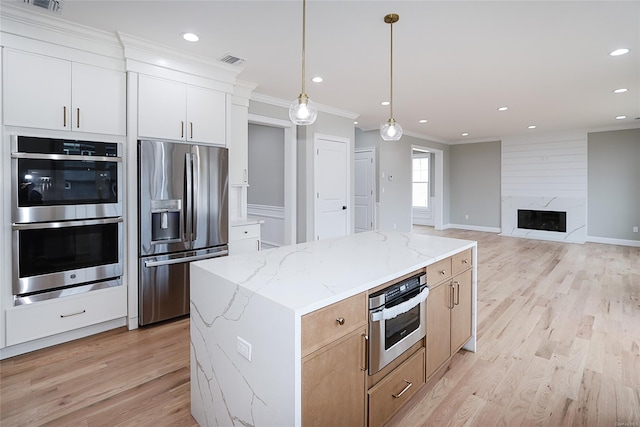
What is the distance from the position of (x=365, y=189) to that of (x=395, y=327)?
5.93 metres

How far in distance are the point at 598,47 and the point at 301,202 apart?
3.83m

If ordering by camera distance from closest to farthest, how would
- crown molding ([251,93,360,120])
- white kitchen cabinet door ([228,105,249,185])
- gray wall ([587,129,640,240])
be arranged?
white kitchen cabinet door ([228,105,249,185])
crown molding ([251,93,360,120])
gray wall ([587,129,640,240])

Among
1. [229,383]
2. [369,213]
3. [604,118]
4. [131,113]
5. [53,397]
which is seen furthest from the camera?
[369,213]

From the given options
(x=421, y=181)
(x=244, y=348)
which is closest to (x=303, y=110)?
(x=244, y=348)

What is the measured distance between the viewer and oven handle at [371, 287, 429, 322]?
155cm

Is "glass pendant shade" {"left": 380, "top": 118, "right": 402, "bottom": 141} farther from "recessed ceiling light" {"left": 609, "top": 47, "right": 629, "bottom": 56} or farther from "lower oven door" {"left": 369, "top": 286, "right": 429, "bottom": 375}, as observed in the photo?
"recessed ceiling light" {"left": 609, "top": 47, "right": 629, "bottom": 56}

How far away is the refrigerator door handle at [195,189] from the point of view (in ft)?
10.6

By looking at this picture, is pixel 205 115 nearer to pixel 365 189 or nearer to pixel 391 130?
pixel 391 130

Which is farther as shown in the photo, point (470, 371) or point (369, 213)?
point (369, 213)

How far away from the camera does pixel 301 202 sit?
5.21 m

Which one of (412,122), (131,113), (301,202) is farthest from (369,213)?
(131,113)

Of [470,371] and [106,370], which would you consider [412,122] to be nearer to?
[470,371]

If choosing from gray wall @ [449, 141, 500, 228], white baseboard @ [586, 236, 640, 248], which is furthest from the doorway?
white baseboard @ [586, 236, 640, 248]

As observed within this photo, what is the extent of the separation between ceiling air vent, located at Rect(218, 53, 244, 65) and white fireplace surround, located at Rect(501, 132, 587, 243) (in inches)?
301
